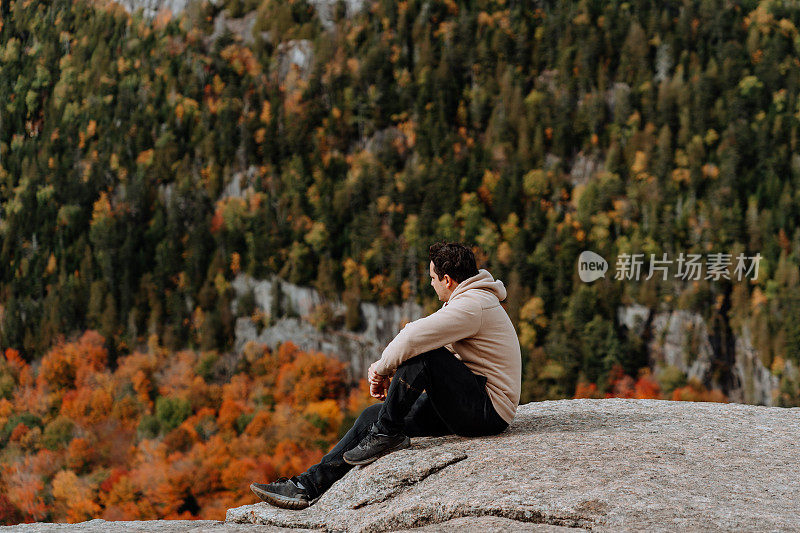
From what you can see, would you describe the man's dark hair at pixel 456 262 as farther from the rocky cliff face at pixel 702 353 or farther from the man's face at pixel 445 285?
the rocky cliff face at pixel 702 353

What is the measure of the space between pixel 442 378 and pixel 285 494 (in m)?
1.62

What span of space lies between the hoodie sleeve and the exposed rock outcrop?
963 mm

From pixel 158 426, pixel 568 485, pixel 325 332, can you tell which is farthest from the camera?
pixel 325 332

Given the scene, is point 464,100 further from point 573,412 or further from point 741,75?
point 573,412

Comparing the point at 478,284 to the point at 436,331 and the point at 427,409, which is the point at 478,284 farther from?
the point at 427,409

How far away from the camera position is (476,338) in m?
5.64

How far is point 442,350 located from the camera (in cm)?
→ 550

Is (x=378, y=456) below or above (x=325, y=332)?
above

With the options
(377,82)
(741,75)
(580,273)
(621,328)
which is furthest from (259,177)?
(741,75)

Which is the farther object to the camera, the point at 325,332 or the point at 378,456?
the point at 325,332

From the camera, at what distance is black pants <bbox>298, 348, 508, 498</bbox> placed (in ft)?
17.9

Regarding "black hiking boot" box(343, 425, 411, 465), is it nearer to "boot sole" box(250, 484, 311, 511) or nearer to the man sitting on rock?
the man sitting on rock

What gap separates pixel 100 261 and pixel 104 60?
3518cm

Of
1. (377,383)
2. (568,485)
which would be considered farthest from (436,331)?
(568,485)
